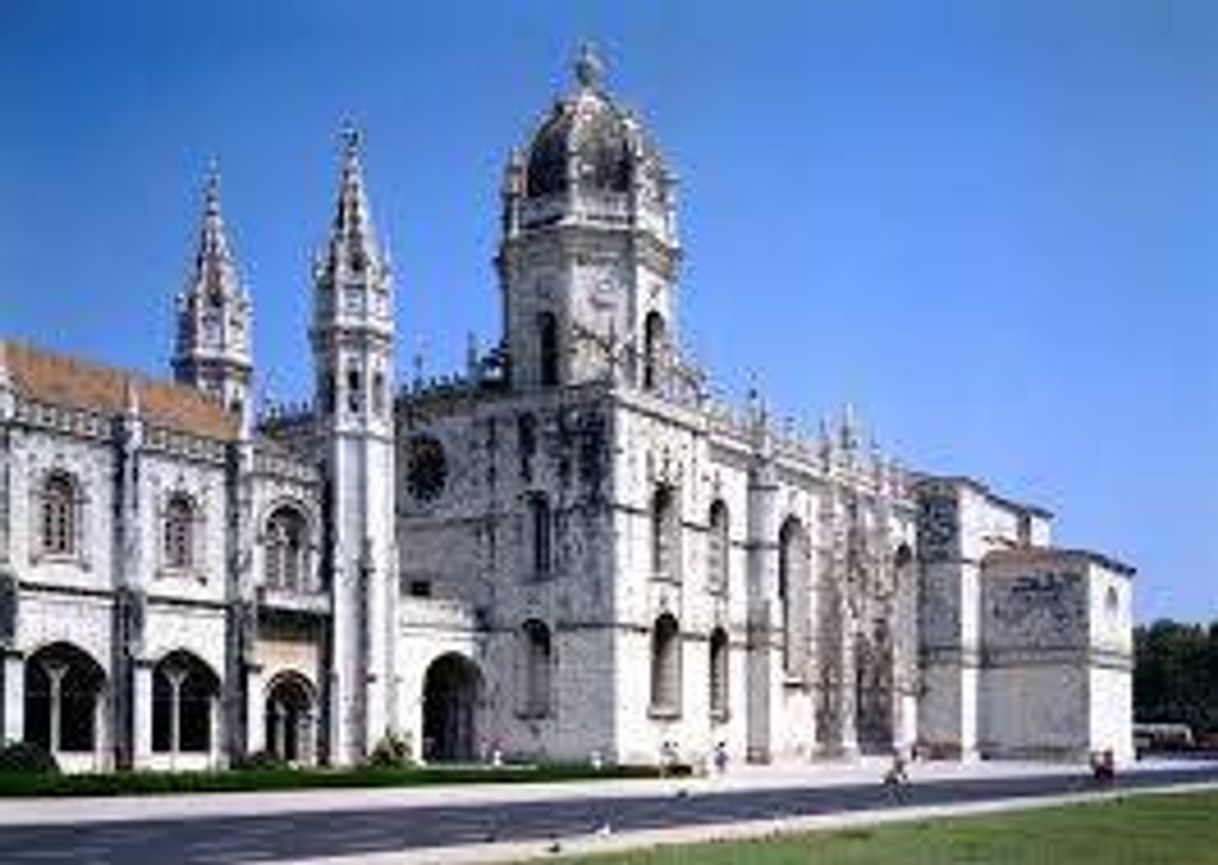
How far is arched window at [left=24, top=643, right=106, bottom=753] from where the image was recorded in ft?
196

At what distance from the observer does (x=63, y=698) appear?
60.7 m

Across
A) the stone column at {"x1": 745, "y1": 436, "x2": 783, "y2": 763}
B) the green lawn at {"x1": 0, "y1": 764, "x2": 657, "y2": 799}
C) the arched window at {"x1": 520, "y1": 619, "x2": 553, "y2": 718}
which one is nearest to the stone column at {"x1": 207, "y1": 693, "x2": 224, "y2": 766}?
the green lawn at {"x1": 0, "y1": 764, "x2": 657, "y2": 799}

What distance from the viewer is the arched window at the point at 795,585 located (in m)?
93.8

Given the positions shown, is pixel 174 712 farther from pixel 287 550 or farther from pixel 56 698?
pixel 287 550

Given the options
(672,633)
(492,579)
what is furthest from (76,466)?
(672,633)

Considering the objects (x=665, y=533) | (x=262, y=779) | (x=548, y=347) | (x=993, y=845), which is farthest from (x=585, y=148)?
(x=993, y=845)

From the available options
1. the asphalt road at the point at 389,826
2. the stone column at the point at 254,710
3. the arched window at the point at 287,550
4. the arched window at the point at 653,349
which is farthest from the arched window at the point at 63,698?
the arched window at the point at 653,349

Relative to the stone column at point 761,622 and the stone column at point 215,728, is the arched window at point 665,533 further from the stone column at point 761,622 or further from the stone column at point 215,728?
the stone column at point 215,728

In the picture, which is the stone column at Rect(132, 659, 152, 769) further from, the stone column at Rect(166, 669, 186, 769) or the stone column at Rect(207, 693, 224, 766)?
the stone column at Rect(207, 693, 224, 766)

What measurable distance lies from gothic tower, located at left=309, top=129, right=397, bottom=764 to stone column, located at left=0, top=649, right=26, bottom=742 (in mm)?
13734

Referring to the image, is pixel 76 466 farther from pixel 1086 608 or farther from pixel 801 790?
pixel 1086 608

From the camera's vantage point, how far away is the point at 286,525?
7019 centimetres

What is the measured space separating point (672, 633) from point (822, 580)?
15.9 m

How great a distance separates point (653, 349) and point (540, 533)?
9.83 meters
